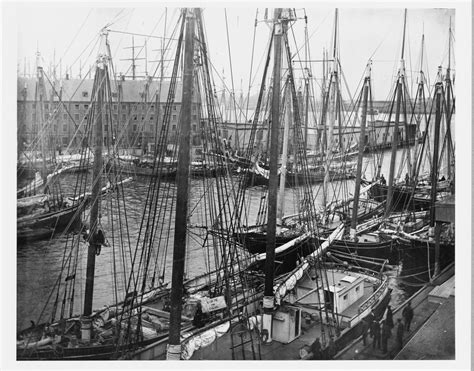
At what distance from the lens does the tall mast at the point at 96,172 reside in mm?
6383

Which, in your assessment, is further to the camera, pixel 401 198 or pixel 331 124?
pixel 331 124

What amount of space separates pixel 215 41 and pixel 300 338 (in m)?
4.11

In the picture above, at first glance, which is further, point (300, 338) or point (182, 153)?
point (300, 338)

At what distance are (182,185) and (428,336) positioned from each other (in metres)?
3.66

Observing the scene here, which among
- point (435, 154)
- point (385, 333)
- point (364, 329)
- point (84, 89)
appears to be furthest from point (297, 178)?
point (84, 89)

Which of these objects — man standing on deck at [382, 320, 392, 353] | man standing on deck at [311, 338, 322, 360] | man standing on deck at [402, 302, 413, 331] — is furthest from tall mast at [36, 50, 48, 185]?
man standing on deck at [402, 302, 413, 331]

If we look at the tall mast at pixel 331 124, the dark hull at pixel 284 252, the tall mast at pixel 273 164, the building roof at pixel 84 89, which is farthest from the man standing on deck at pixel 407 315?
the building roof at pixel 84 89

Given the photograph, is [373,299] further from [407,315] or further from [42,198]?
[42,198]

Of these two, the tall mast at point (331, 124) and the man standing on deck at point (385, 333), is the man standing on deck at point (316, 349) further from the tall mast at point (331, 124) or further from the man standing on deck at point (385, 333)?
the tall mast at point (331, 124)

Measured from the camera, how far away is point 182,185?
17.6 feet
